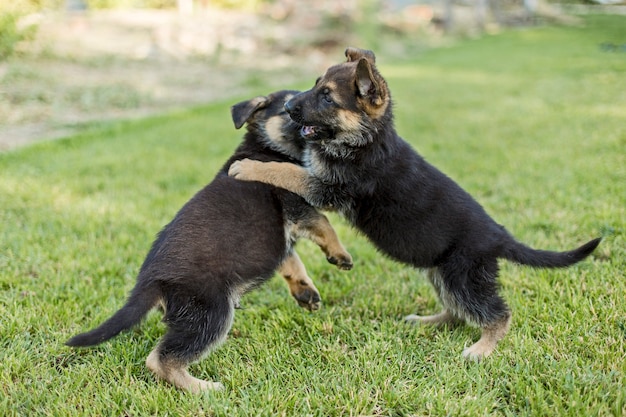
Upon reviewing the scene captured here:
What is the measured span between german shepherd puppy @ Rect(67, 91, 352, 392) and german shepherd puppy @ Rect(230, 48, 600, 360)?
21 centimetres

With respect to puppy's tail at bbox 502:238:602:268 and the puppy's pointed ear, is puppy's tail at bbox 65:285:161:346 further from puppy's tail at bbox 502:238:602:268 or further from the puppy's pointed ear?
puppy's tail at bbox 502:238:602:268

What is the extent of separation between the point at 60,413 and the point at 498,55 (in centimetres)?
2039

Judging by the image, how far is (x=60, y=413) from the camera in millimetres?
2629

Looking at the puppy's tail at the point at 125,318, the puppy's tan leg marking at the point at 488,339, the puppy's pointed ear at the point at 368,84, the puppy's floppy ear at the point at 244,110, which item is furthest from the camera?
the puppy's floppy ear at the point at 244,110

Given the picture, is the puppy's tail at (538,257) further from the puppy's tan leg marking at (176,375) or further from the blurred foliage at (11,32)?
the blurred foliage at (11,32)

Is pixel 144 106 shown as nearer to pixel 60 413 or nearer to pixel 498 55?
pixel 60 413

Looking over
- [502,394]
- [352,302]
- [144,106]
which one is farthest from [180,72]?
[502,394]

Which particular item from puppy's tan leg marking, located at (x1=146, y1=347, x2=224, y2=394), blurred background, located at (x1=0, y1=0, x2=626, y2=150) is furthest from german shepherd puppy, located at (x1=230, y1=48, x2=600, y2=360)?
blurred background, located at (x1=0, y1=0, x2=626, y2=150)

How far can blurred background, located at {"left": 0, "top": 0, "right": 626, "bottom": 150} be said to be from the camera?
35.9ft

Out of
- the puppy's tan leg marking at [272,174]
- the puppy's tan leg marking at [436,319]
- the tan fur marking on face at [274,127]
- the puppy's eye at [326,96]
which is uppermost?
the puppy's eye at [326,96]

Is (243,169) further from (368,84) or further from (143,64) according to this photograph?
(143,64)

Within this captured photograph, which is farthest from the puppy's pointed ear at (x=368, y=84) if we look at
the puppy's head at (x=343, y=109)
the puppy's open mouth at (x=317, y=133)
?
the puppy's open mouth at (x=317, y=133)

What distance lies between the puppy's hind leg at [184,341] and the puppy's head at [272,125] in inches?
61.3

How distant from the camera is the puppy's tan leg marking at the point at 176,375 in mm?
2902
